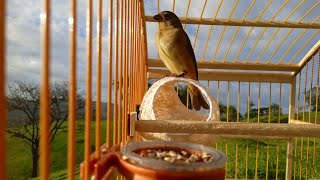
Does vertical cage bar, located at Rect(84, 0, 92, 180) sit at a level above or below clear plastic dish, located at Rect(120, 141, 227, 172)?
above

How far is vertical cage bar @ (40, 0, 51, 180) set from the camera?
451 millimetres

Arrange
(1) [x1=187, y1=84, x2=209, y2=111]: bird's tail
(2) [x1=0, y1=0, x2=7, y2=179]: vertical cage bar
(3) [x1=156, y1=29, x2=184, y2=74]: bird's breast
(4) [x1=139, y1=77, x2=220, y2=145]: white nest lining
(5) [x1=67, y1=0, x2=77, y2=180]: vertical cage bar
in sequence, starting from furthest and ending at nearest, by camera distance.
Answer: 1. (1) [x1=187, y1=84, x2=209, y2=111]: bird's tail
2. (3) [x1=156, y1=29, x2=184, y2=74]: bird's breast
3. (4) [x1=139, y1=77, x2=220, y2=145]: white nest lining
4. (5) [x1=67, y1=0, x2=77, y2=180]: vertical cage bar
5. (2) [x1=0, y1=0, x2=7, y2=179]: vertical cage bar

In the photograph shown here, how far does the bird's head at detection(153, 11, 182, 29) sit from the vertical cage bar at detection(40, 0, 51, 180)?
7.45 ft

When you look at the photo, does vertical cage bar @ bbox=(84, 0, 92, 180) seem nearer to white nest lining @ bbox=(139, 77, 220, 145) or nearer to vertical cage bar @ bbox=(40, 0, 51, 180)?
vertical cage bar @ bbox=(40, 0, 51, 180)

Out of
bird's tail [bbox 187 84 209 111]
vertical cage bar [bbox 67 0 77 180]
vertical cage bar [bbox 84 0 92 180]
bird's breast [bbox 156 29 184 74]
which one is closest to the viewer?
vertical cage bar [bbox 67 0 77 180]

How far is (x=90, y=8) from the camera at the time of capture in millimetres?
687

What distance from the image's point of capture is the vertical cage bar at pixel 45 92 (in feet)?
1.48

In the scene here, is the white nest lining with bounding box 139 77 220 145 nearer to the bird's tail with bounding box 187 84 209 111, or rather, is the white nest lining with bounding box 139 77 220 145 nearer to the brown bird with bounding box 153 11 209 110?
the brown bird with bounding box 153 11 209 110

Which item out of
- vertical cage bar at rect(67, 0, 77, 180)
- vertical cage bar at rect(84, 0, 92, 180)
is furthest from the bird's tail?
vertical cage bar at rect(67, 0, 77, 180)

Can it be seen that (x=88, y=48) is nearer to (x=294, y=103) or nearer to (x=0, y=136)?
(x=0, y=136)

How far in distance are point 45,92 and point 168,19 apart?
2325 mm

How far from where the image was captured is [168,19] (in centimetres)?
272

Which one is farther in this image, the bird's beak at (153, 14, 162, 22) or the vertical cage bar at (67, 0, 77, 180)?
the bird's beak at (153, 14, 162, 22)

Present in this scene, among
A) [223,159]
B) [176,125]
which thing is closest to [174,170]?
[223,159]
